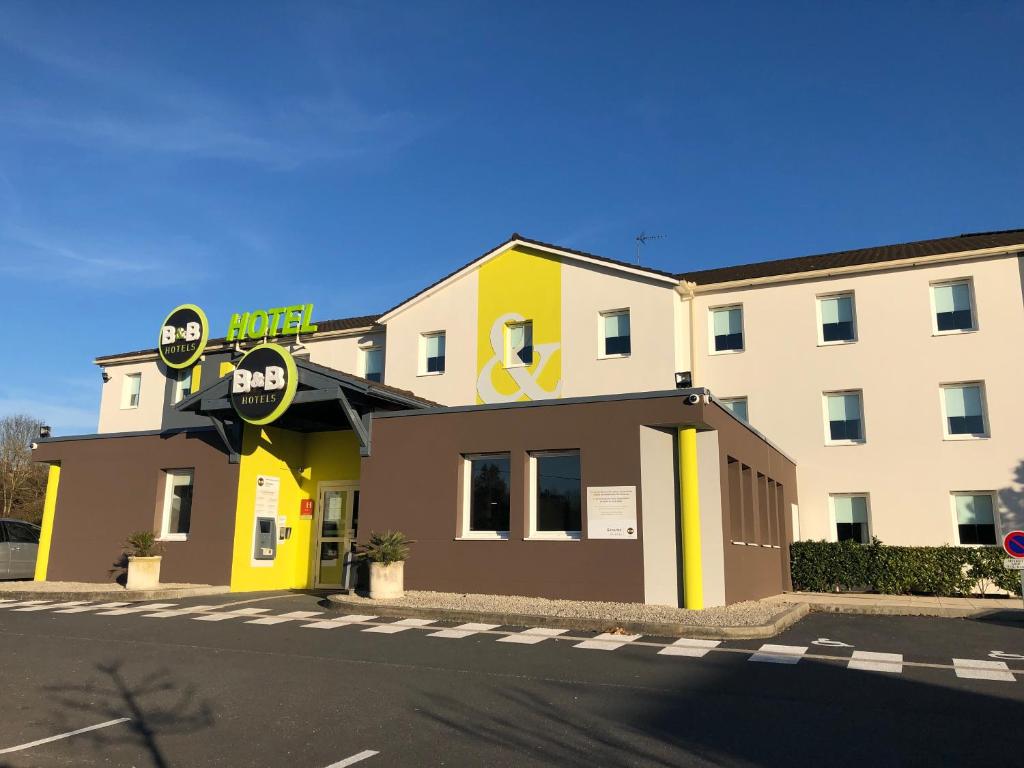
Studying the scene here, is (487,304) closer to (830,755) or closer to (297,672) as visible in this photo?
(297,672)

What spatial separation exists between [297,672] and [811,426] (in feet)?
58.1

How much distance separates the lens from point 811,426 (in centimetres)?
2220

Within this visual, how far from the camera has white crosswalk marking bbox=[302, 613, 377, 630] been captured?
1127cm

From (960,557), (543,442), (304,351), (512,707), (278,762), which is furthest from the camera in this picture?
(304,351)

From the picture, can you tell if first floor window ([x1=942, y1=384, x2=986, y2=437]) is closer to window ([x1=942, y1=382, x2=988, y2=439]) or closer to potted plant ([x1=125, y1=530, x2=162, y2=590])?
window ([x1=942, y1=382, x2=988, y2=439])

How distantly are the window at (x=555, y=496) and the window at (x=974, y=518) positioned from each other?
12.1m

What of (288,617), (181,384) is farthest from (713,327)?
(181,384)

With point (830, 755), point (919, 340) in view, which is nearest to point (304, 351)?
point (919, 340)

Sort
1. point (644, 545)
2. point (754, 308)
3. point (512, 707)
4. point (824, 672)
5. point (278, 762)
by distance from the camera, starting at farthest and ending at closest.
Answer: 1. point (754, 308)
2. point (644, 545)
3. point (824, 672)
4. point (512, 707)
5. point (278, 762)

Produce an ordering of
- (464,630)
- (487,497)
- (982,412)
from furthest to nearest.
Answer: (982,412) → (487,497) → (464,630)

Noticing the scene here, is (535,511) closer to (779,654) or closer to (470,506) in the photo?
(470,506)

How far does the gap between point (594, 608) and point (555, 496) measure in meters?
2.57

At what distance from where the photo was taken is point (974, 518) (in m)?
20.5

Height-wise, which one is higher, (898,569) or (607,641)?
(898,569)
